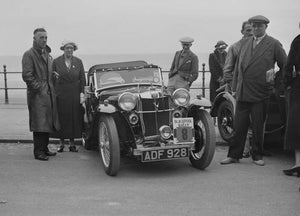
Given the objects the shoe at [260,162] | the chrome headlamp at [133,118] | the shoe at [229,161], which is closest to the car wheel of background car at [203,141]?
the shoe at [229,161]

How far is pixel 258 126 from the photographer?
22.2ft

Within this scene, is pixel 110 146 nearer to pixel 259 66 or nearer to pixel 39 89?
pixel 39 89

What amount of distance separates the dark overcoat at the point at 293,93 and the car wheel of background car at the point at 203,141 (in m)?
0.93

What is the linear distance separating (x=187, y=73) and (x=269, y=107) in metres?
2.67

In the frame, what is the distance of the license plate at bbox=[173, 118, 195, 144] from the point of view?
6367mm

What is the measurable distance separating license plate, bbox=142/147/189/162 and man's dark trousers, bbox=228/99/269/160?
35.4 inches

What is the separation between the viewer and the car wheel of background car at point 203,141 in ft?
21.2

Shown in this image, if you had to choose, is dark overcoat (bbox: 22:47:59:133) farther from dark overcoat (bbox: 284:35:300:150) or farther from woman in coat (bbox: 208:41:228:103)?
woman in coat (bbox: 208:41:228:103)

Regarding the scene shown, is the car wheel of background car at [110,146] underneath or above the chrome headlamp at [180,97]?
underneath

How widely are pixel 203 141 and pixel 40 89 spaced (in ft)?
7.86

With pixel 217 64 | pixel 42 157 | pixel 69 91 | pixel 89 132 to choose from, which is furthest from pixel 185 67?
pixel 42 157

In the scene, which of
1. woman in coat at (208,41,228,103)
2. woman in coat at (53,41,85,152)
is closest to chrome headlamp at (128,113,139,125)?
woman in coat at (53,41,85,152)

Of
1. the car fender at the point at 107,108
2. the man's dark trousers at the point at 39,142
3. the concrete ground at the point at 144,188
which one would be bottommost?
the concrete ground at the point at 144,188

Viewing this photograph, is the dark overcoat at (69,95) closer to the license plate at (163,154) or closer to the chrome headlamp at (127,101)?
the chrome headlamp at (127,101)
